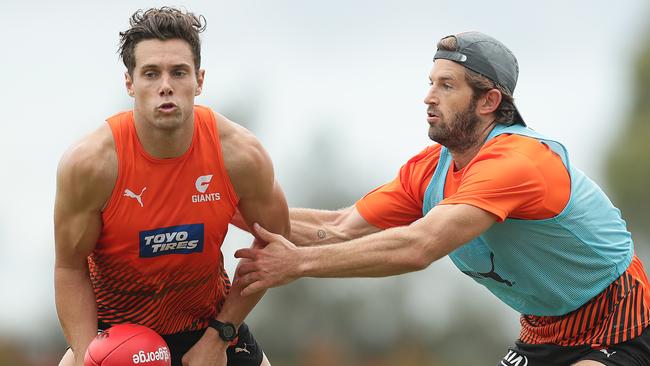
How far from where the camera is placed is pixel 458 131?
839cm

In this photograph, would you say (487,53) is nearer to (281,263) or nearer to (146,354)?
(281,263)

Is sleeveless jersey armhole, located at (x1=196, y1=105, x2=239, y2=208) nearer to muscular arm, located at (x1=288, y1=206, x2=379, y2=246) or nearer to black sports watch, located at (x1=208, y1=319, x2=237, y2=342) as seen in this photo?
black sports watch, located at (x1=208, y1=319, x2=237, y2=342)

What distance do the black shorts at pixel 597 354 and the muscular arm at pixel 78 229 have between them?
9.82ft

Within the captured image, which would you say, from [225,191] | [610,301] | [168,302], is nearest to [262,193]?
[225,191]

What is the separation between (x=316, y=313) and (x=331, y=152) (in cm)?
454

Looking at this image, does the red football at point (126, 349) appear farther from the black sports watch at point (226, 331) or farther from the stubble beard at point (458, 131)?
the stubble beard at point (458, 131)

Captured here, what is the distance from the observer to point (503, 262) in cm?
837

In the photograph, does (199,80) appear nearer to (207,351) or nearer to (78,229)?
(78,229)

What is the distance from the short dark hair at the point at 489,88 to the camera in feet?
27.8

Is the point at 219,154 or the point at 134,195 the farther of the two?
the point at 219,154

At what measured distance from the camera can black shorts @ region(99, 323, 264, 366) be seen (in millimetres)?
8469

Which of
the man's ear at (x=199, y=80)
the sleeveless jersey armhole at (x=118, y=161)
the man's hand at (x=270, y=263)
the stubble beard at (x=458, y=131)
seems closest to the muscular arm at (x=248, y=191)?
the man's hand at (x=270, y=263)

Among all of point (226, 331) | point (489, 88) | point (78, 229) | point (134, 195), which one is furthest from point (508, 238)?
point (78, 229)

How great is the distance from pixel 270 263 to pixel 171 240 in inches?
25.5
